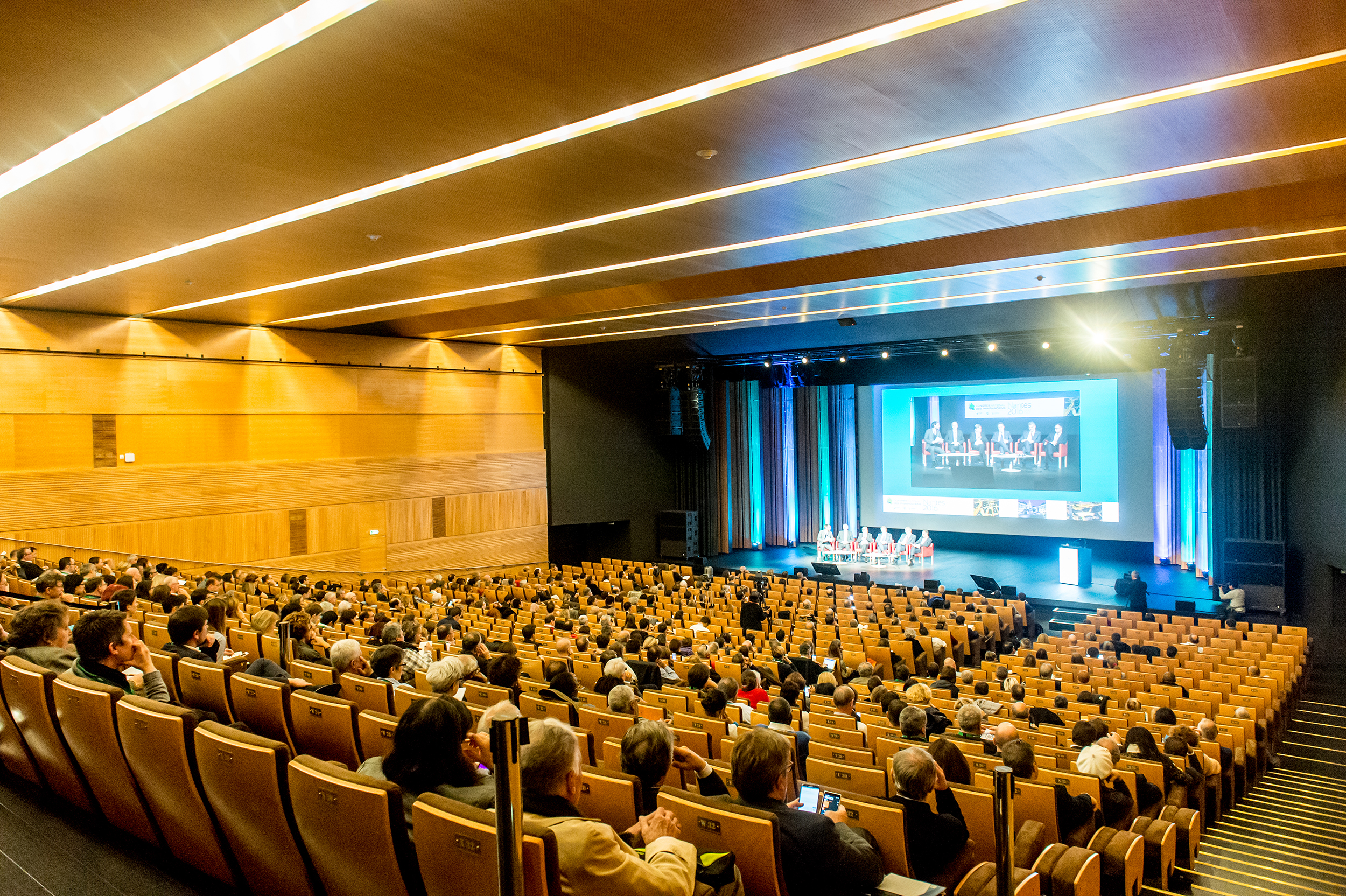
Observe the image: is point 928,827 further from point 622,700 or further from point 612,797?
point 622,700

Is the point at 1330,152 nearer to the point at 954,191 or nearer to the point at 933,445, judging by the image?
the point at 954,191

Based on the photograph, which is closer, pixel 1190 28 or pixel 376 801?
pixel 376 801

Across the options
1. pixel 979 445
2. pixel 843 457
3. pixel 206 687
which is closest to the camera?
pixel 206 687

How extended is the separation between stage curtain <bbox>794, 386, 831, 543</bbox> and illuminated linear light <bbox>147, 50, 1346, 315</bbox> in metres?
16.4

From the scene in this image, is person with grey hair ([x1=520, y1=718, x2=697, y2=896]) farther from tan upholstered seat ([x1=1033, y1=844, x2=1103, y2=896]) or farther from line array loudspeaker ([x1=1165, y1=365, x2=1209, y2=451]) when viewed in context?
line array loudspeaker ([x1=1165, y1=365, x2=1209, y2=451])

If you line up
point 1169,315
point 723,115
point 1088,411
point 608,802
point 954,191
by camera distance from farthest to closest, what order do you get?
point 1088,411 < point 1169,315 < point 954,191 < point 723,115 < point 608,802

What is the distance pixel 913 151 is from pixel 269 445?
14.7 metres

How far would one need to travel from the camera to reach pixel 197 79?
5.36 metres

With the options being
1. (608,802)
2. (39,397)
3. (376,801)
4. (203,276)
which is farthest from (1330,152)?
(39,397)

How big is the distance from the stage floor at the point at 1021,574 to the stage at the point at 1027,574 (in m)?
0.01

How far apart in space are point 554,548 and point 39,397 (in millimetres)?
12155

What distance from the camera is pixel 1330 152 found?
7711mm

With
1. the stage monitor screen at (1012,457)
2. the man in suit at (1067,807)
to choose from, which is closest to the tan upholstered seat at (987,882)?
the man in suit at (1067,807)

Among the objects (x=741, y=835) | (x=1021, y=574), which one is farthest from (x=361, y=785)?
(x=1021, y=574)
